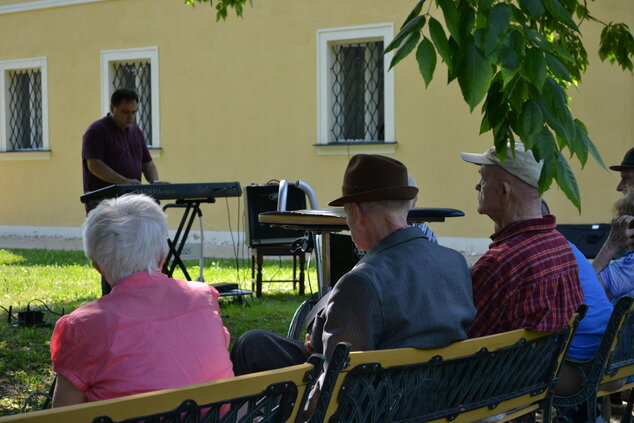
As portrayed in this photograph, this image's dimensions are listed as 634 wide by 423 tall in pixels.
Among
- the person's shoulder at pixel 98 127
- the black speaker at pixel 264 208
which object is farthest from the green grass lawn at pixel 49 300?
the person's shoulder at pixel 98 127

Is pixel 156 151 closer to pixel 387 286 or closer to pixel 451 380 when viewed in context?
pixel 387 286

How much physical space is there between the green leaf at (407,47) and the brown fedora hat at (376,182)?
37cm

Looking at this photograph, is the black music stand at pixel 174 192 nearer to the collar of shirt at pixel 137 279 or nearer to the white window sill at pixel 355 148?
the collar of shirt at pixel 137 279

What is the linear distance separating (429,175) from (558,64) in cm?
1089

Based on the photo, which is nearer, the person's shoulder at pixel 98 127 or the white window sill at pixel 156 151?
the person's shoulder at pixel 98 127

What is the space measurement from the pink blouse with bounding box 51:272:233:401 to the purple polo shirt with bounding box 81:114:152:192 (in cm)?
515

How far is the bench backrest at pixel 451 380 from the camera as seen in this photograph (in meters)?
2.15

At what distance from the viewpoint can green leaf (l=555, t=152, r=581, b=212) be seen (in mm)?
2691

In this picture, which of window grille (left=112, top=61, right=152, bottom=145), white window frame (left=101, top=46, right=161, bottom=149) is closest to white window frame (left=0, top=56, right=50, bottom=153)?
white window frame (left=101, top=46, right=161, bottom=149)

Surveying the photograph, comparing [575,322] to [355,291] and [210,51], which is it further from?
[210,51]

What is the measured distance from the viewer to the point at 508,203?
11.2 ft

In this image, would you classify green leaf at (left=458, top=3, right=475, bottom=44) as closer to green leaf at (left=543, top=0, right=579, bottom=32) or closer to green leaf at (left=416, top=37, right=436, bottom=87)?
green leaf at (left=416, top=37, right=436, bottom=87)

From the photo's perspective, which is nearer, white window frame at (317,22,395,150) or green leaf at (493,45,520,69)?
green leaf at (493,45,520,69)

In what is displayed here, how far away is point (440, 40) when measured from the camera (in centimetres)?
261
